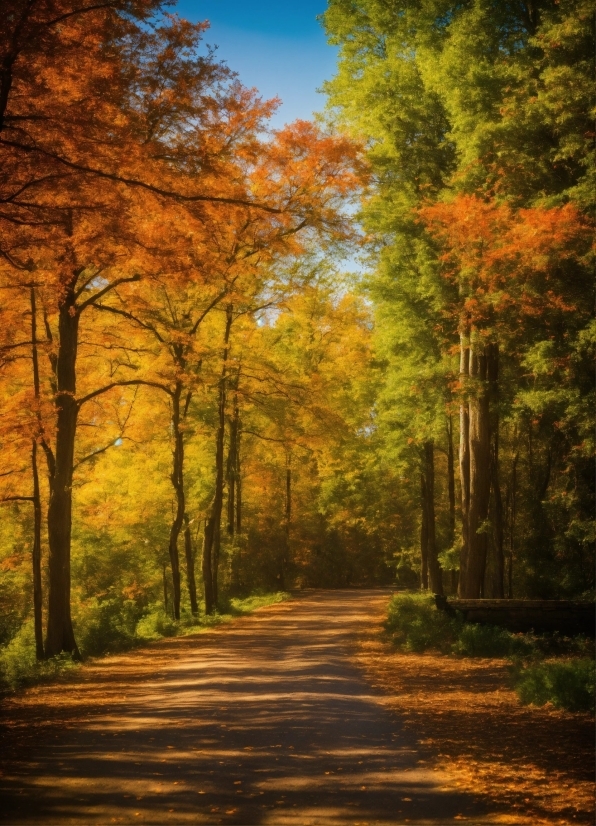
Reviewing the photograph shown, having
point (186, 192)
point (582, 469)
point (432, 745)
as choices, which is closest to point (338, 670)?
point (432, 745)

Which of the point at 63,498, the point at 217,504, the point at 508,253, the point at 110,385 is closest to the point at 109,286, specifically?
the point at 110,385

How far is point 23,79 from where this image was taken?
28.3ft

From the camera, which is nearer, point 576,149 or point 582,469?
point 576,149

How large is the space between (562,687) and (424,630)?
292 inches

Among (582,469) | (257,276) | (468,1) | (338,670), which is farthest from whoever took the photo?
(257,276)

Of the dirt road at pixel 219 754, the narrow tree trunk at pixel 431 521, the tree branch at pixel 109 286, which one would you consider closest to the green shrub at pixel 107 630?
the dirt road at pixel 219 754

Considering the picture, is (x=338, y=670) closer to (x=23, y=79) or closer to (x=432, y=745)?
(x=432, y=745)

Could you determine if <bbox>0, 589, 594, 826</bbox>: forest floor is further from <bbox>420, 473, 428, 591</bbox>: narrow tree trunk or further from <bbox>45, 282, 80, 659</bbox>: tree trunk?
<bbox>420, 473, 428, 591</bbox>: narrow tree trunk

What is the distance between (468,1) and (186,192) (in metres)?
9.84

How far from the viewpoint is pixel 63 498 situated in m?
15.2

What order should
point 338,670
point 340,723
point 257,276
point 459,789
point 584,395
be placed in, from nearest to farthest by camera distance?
point 459,789 < point 340,723 < point 338,670 < point 584,395 < point 257,276

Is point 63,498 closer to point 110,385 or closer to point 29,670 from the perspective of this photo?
point 110,385

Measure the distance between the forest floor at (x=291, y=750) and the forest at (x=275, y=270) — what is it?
541 cm

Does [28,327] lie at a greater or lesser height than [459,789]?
greater
